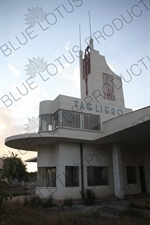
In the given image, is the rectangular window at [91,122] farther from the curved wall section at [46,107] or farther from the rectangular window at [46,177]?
the rectangular window at [46,177]

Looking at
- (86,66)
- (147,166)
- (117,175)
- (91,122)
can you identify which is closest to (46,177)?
(117,175)

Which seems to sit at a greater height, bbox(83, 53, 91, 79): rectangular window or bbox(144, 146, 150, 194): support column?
bbox(83, 53, 91, 79): rectangular window

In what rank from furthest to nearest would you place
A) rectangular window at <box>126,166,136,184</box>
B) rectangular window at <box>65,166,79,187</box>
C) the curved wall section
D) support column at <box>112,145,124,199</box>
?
rectangular window at <box>126,166,136,184</box> → the curved wall section → support column at <box>112,145,124,199</box> → rectangular window at <box>65,166,79,187</box>

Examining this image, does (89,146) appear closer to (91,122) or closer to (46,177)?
(91,122)

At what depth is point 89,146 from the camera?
597 inches

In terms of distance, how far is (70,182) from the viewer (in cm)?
1342

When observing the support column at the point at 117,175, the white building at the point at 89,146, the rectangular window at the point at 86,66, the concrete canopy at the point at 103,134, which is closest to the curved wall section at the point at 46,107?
the white building at the point at 89,146

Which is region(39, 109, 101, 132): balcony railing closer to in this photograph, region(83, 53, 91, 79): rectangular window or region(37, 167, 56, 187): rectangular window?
region(37, 167, 56, 187): rectangular window

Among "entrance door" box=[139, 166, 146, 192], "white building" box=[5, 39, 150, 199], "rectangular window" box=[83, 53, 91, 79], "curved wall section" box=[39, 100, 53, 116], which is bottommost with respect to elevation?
"entrance door" box=[139, 166, 146, 192]

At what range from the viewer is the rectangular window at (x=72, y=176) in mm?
13344

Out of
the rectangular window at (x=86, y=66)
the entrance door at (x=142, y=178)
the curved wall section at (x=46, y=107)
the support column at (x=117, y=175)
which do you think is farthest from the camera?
the rectangular window at (x=86, y=66)

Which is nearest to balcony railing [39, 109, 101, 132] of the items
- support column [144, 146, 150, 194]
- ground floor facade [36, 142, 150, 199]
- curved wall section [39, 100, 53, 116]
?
curved wall section [39, 100, 53, 116]

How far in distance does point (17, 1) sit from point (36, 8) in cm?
146

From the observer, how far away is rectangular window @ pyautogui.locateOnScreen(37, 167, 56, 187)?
13617mm
